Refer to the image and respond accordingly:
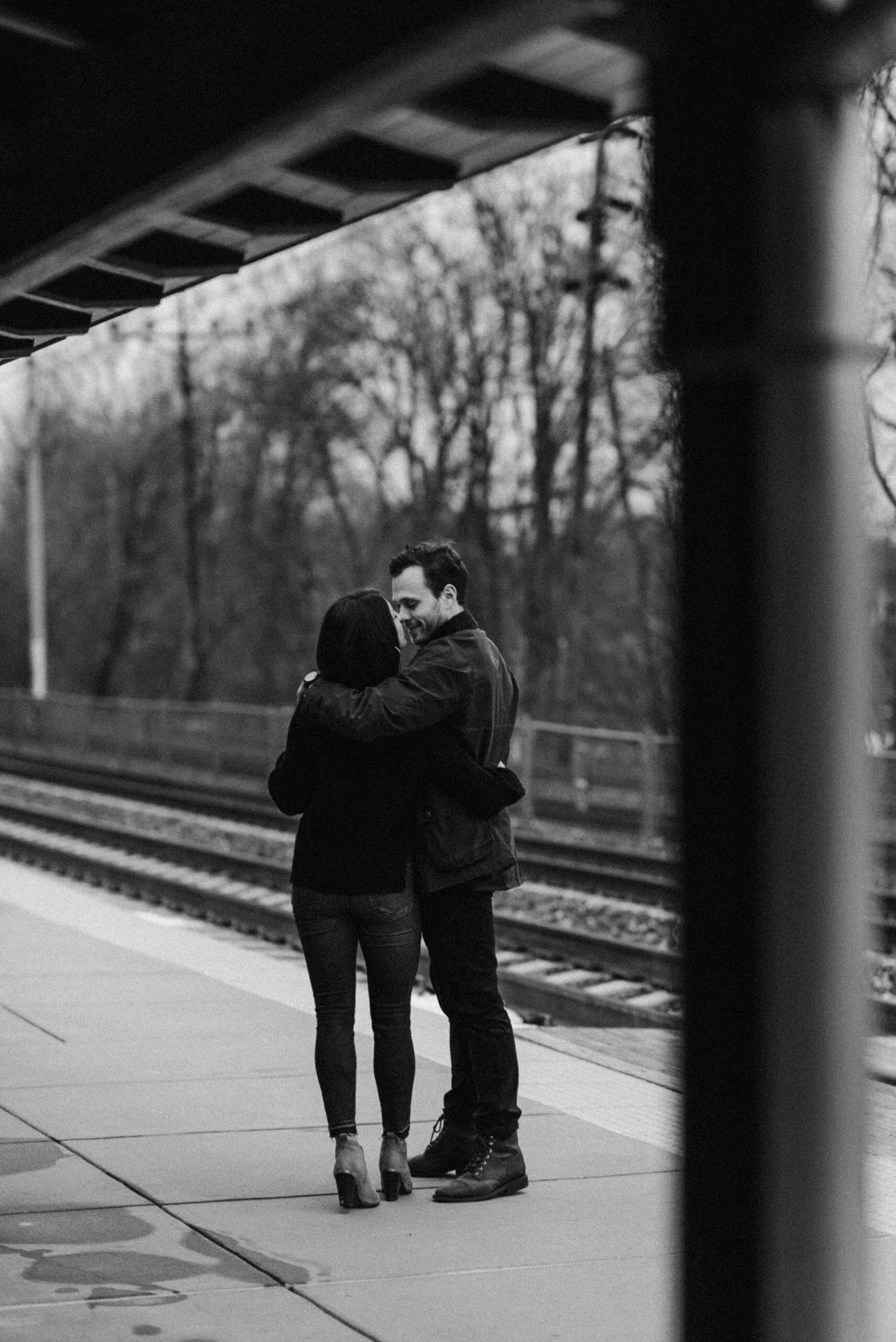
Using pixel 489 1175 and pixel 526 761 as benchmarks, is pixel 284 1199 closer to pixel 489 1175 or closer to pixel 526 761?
pixel 489 1175

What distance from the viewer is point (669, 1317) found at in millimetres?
4633

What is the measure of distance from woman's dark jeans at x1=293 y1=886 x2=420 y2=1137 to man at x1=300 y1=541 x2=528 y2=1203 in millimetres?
122

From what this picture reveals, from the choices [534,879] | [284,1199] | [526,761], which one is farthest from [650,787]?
[284,1199]

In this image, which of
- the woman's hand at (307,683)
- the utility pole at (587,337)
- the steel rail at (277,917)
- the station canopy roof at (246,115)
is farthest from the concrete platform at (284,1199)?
the utility pole at (587,337)

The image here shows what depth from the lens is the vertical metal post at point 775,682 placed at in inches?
109

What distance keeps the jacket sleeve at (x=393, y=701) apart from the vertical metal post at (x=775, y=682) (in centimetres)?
284

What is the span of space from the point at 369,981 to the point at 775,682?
3.23 metres

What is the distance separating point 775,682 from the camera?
2.76 meters

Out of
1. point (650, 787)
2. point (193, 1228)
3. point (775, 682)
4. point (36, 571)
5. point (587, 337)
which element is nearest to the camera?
point (775, 682)

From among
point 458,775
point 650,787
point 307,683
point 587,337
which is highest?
point 587,337

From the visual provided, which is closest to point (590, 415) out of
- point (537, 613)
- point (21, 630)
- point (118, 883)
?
point (537, 613)

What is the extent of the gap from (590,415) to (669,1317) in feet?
95.3

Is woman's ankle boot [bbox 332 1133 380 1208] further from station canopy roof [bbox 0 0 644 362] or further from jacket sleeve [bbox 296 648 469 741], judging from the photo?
station canopy roof [bbox 0 0 644 362]

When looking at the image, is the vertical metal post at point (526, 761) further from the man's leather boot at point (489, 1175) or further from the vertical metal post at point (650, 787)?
the man's leather boot at point (489, 1175)
